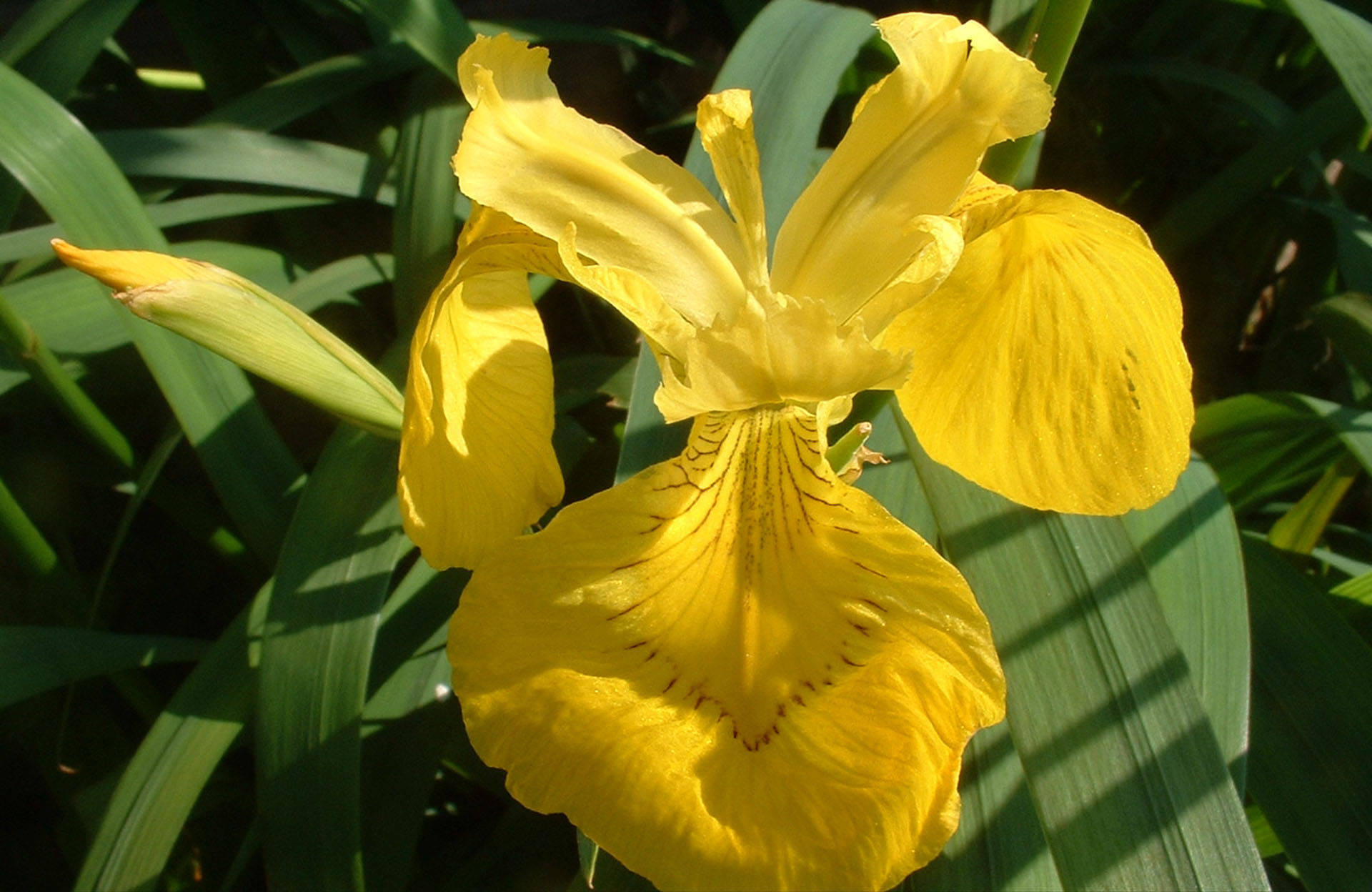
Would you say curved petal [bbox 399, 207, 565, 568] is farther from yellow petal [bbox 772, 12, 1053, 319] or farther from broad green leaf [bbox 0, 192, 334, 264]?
broad green leaf [bbox 0, 192, 334, 264]

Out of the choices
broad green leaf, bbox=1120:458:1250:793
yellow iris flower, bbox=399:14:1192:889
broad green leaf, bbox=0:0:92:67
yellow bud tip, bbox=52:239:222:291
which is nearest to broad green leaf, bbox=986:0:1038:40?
yellow iris flower, bbox=399:14:1192:889

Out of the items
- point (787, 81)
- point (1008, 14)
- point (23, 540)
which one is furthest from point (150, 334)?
point (1008, 14)

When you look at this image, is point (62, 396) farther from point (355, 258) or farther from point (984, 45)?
point (984, 45)

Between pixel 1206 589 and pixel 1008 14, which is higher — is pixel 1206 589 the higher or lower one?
the lower one

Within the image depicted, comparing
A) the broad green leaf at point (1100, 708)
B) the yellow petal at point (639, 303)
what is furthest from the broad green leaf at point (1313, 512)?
the yellow petal at point (639, 303)

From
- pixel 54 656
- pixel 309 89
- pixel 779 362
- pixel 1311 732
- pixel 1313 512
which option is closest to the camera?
pixel 779 362

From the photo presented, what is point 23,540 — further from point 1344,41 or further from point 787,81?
point 1344,41
